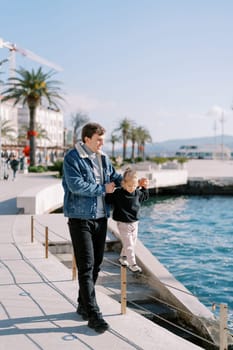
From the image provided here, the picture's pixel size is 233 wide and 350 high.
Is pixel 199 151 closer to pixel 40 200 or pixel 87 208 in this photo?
pixel 40 200

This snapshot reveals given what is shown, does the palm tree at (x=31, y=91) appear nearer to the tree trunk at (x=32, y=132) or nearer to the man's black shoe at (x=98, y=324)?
the tree trunk at (x=32, y=132)

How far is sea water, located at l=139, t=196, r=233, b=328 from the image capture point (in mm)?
11476

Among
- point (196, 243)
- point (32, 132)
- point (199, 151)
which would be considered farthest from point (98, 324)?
point (199, 151)

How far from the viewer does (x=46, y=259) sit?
9.53 metres

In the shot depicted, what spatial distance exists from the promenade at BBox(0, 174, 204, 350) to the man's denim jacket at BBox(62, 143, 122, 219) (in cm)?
125

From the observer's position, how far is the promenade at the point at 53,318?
527 centimetres

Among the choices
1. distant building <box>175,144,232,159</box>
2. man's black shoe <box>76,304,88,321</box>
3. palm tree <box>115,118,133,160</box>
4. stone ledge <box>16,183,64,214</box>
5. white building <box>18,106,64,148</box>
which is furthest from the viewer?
distant building <box>175,144,232,159</box>

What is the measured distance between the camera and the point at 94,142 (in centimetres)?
574

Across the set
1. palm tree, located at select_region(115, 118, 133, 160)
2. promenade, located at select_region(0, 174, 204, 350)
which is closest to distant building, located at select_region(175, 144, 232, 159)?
palm tree, located at select_region(115, 118, 133, 160)

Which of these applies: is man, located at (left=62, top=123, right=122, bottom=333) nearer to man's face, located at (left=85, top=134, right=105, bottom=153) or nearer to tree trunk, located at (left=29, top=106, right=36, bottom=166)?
man's face, located at (left=85, top=134, right=105, bottom=153)

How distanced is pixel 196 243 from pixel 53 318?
11.9m

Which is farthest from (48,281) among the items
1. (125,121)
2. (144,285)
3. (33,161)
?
(125,121)

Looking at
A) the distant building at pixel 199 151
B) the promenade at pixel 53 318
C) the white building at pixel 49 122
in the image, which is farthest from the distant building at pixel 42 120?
the promenade at pixel 53 318

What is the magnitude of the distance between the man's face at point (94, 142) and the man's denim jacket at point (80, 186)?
89mm
